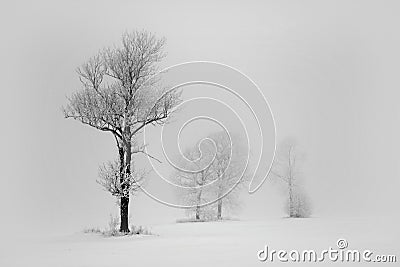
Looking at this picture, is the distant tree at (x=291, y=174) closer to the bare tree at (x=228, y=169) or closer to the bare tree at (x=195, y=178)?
the bare tree at (x=228, y=169)

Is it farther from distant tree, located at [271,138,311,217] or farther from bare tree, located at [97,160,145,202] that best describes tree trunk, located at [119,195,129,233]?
distant tree, located at [271,138,311,217]

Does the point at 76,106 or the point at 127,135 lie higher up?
the point at 76,106

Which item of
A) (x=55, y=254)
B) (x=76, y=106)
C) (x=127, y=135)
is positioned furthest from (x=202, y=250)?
(x=76, y=106)

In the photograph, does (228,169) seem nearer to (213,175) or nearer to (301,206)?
(213,175)

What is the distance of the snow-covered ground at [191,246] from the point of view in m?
18.0

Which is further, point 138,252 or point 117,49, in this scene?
point 117,49

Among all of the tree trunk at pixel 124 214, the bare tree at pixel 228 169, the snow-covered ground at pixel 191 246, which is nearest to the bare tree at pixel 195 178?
the bare tree at pixel 228 169

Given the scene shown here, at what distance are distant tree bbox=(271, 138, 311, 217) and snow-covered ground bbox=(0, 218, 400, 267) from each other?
9.98m

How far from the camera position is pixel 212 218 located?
129 feet

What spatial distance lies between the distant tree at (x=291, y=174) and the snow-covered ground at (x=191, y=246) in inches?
393

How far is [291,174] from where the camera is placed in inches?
1618

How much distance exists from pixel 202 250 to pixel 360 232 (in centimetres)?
1140

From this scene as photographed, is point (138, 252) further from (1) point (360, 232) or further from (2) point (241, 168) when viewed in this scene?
(2) point (241, 168)

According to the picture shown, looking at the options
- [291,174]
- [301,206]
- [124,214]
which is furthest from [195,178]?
[124,214]
